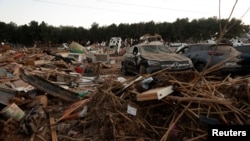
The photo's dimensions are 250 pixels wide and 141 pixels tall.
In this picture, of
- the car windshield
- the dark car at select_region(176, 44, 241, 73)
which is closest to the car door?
the car windshield

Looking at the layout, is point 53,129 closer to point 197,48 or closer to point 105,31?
point 197,48

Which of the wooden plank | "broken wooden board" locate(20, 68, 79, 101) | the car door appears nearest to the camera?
the wooden plank

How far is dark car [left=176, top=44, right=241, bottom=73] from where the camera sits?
11148mm

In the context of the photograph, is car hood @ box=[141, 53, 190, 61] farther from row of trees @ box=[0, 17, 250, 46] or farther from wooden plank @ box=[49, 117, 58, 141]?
row of trees @ box=[0, 17, 250, 46]

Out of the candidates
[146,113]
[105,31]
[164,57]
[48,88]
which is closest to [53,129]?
[146,113]

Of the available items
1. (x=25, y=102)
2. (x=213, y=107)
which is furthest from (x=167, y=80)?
(x=25, y=102)

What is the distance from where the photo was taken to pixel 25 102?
8.12 meters

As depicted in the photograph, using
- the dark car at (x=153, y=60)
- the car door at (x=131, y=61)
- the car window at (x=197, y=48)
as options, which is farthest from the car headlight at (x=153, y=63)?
the car window at (x=197, y=48)

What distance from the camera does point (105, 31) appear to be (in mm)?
69188

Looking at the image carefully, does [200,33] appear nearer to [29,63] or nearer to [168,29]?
[168,29]

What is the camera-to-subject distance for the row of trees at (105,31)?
66.1 m

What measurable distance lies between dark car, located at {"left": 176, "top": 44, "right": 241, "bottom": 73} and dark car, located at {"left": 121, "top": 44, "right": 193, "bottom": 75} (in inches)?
44.0

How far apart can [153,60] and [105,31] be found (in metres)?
59.4

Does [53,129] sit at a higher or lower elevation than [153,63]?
lower
